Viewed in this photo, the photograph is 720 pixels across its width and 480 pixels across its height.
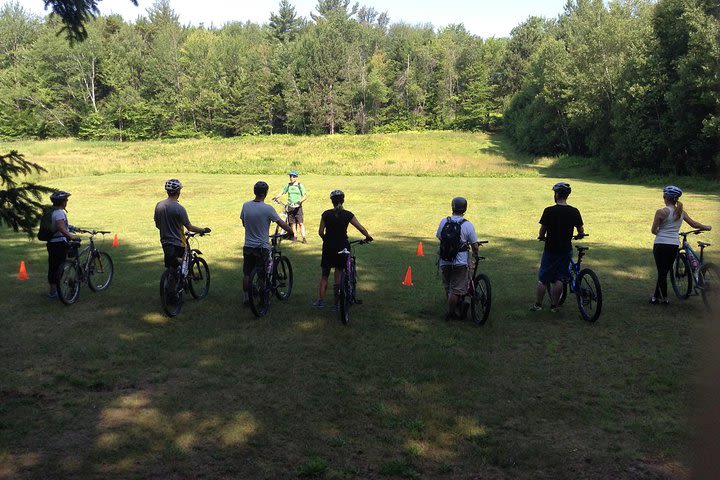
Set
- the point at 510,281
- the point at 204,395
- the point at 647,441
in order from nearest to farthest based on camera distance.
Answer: the point at 647,441 < the point at 204,395 < the point at 510,281

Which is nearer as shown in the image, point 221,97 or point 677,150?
point 677,150

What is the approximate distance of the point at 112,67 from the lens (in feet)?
304

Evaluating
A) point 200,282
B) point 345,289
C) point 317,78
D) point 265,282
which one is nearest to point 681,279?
point 345,289

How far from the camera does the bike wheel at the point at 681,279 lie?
10595 mm

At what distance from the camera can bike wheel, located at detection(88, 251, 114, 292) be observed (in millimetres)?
11462

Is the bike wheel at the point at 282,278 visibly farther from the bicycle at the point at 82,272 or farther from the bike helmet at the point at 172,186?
the bicycle at the point at 82,272

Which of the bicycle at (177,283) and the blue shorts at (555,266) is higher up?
the blue shorts at (555,266)

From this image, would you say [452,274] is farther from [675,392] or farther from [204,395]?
[204,395]

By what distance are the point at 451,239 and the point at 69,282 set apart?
6831 mm

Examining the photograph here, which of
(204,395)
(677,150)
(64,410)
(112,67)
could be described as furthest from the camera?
(112,67)

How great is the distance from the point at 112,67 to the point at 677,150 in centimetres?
8254

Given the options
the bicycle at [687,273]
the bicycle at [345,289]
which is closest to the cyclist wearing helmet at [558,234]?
the bicycle at [687,273]

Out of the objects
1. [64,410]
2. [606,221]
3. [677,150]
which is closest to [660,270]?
[64,410]

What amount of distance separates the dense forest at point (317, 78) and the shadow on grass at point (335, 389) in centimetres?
4729
